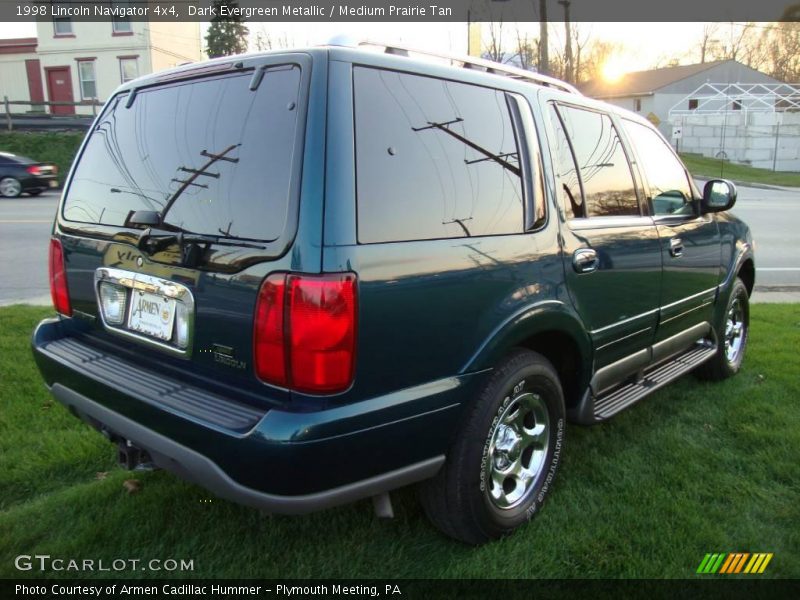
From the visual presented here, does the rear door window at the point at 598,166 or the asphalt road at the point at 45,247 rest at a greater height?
the rear door window at the point at 598,166

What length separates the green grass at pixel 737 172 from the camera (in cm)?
2712

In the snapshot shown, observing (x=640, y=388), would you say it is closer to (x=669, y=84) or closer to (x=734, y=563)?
(x=734, y=563)

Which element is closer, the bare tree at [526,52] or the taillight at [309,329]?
the taillight at [309,329]

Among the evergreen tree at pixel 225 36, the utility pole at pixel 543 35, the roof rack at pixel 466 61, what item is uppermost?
the evergreen tree at pixel 225 36

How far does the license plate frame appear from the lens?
240 cm

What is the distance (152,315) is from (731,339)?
14.0 ft

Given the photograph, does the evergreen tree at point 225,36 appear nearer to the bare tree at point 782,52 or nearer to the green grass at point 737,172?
the green grass at point 737,172

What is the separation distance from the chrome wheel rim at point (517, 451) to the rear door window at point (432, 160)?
0.81 meters

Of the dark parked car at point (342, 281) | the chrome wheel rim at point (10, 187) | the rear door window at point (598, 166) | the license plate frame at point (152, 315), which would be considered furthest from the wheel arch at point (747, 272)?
the chrome wheel rim at point (10, 187)

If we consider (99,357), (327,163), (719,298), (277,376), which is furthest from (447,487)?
(719,298)

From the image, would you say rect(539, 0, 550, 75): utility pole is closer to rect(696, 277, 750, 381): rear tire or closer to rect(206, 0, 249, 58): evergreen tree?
rect(206, 0, 249, 58): evergreen tree

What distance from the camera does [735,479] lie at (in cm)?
328

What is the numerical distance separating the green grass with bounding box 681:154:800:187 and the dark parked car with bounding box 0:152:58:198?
906 inches

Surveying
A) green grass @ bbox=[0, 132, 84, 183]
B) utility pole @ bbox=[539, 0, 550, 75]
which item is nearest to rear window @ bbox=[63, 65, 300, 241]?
green grass @ bbox=[0, 132, 84, 183]
